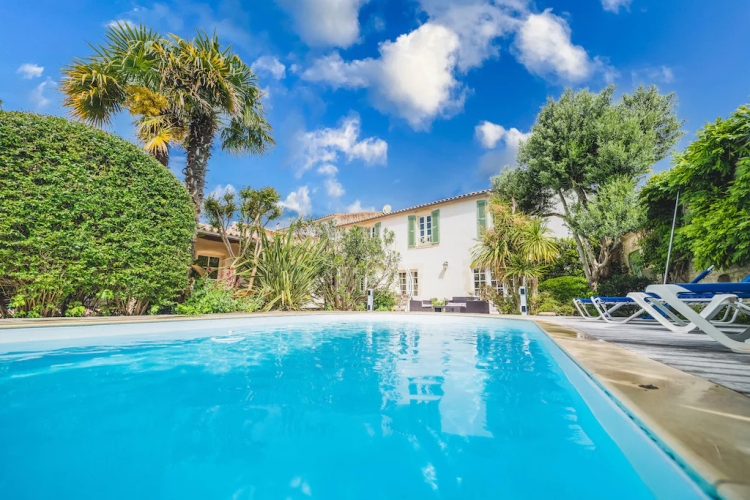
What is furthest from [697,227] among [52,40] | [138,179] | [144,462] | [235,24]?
[52,40]

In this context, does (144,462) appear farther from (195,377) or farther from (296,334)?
(296,334)

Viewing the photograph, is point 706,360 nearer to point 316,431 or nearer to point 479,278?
point 316,431

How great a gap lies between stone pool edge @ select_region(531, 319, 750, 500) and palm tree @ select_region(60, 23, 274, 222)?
26.1 feet

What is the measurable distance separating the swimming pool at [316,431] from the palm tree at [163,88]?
207 inches

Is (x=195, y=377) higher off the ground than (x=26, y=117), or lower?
lower

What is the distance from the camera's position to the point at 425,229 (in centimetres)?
1522

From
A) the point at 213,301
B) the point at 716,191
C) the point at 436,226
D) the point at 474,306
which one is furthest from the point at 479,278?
the point at 213,301

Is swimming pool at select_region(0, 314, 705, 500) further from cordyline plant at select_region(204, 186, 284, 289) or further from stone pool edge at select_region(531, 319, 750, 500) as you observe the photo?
cordyline plant at select_region(204, 186, 284, 289)

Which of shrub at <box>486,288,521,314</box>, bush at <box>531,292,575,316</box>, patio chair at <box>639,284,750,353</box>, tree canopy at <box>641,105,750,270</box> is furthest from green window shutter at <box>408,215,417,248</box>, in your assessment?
patio chair at <box>639,284,750,353</box>

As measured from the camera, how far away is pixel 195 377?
109 inches

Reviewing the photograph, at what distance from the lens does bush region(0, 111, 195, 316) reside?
486 cm

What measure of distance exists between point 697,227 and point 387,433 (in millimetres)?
7280

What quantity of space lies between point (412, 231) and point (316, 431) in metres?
14.2

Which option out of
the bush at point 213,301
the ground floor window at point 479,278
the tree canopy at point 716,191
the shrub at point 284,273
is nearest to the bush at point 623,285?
the tree canopy at point 716,191
